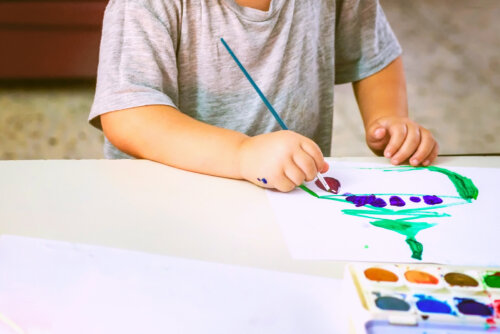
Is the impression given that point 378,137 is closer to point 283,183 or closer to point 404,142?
point 404,142

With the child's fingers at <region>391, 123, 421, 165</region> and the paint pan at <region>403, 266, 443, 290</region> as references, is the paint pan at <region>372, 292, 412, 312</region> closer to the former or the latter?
the paint pan at <region>403, 266, 443, 290</region>

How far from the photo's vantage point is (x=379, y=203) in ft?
1.37

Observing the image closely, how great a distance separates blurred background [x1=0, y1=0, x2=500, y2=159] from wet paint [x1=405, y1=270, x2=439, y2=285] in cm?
117

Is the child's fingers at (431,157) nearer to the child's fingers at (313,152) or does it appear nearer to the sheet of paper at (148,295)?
the child's fingers at (313,152)

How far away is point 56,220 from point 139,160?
14cm

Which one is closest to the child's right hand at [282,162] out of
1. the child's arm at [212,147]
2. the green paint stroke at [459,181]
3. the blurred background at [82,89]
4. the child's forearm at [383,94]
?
the child's arm at [212,147]

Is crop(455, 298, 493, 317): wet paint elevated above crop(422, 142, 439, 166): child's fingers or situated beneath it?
elevated above

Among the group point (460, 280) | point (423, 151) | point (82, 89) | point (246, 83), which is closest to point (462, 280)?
point (460, 280)

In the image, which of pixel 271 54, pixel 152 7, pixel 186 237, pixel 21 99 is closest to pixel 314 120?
pixel 271 54

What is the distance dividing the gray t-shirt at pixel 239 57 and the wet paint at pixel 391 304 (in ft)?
1.10

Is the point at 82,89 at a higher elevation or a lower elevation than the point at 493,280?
lower

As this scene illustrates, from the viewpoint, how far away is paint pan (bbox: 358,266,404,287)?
10.4 inches

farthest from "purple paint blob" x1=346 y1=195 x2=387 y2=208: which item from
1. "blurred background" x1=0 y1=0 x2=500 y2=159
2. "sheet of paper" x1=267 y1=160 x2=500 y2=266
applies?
"blurred background" x1=0 y1=0 x2=500 y2=159

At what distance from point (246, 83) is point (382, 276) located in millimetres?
407
